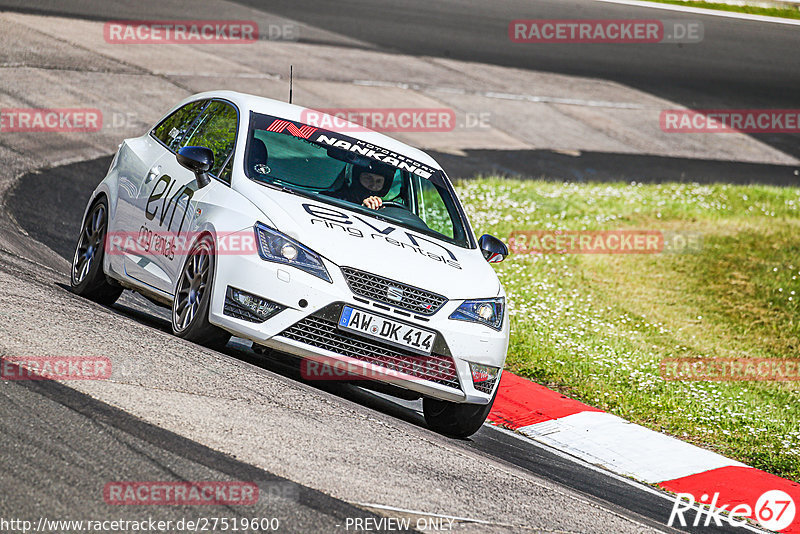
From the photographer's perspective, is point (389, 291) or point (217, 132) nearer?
point (389, 291)

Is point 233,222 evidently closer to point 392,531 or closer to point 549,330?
point 392,531

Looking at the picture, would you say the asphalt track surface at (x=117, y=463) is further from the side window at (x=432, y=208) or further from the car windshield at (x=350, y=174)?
the side window at (x=432, y=208)

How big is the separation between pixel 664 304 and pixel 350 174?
5.61m

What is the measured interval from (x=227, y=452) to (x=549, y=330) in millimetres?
6219

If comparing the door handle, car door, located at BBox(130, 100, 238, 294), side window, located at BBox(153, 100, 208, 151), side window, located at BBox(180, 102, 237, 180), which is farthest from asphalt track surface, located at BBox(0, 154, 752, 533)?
side window, located at BBox(153, 100, 208, 151)

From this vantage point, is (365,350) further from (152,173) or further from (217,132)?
(152,173)

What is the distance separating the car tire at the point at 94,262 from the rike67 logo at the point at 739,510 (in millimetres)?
4307

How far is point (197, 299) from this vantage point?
6.85 m

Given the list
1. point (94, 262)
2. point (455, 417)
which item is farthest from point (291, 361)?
point (94, 262)

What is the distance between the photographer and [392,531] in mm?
4668

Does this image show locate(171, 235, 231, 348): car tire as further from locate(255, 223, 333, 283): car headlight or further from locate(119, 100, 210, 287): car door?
locate(119, 100, 210, 287): car door

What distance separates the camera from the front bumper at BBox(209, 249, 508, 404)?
645 centimetres

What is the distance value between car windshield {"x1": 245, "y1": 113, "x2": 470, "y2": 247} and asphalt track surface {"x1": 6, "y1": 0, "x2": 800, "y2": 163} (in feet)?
48.7

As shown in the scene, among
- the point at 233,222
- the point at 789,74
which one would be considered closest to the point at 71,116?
the point at 233,222
